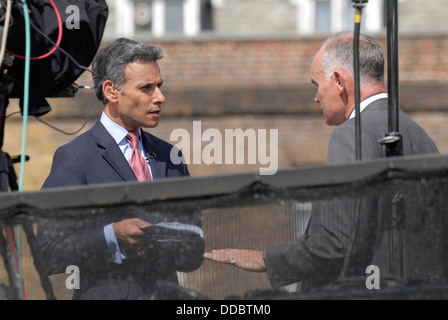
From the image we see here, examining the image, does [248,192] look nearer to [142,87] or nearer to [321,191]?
[321,191]

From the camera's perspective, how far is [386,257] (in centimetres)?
215

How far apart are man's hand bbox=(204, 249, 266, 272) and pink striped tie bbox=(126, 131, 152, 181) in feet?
4.18

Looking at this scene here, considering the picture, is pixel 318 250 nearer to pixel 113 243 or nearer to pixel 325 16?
pixel 113 243

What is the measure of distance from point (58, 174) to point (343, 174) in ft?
4.72

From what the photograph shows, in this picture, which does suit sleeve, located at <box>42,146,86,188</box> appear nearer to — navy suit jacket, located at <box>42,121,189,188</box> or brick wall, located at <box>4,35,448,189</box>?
navy suit jacket, located at <box>42,121,189,188</box>

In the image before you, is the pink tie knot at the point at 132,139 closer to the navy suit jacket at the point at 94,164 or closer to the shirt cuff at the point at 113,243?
the navy suit jacket at the point at 94,164

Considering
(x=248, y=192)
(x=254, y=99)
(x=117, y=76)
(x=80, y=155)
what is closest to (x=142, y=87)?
(x=117, y=76)

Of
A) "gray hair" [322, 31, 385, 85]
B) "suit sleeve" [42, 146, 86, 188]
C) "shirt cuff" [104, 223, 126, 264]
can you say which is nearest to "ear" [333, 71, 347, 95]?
"gray hair" [322, 31, 385, 85]

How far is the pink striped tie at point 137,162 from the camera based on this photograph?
342 cm

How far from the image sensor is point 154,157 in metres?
3.54

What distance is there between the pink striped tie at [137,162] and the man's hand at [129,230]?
127 cm

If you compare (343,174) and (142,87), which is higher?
(142,87)

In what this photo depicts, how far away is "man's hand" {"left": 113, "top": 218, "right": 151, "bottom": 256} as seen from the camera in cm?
211
